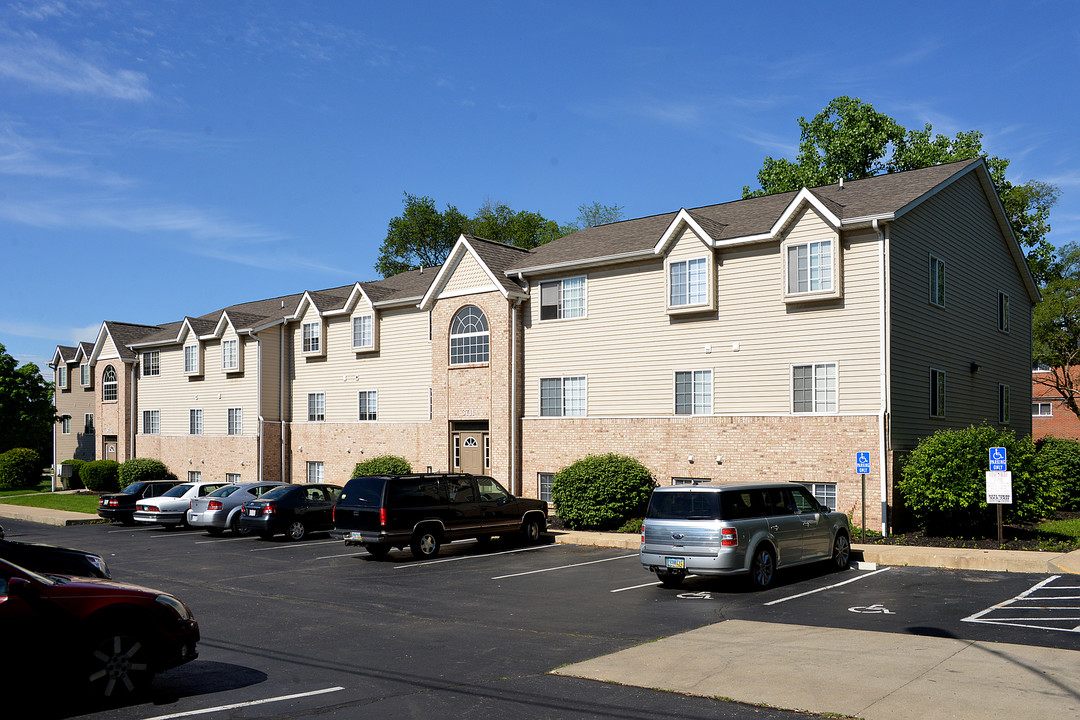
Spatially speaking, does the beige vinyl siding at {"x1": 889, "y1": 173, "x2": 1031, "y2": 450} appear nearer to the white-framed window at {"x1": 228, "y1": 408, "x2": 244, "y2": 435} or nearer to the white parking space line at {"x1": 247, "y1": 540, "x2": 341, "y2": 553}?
the white parking space line at {"x1": 247, "y1": 540, "x2": 341, "y2": 553}

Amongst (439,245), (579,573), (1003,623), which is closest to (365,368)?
(579,573)

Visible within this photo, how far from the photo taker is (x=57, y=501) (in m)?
41.8

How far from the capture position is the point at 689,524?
1520 centimetres

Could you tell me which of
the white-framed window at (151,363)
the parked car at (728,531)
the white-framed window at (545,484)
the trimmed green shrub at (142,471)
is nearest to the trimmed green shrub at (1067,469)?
the white-framed window at (545,484)

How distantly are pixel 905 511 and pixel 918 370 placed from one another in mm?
3787

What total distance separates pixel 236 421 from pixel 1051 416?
1867 inches

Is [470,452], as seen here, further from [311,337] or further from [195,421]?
[195,421]

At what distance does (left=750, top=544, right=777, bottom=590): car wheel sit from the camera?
15.2m

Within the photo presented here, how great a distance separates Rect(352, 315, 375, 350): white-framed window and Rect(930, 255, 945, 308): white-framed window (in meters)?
20.3

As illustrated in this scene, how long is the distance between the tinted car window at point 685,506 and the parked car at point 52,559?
8.67 m

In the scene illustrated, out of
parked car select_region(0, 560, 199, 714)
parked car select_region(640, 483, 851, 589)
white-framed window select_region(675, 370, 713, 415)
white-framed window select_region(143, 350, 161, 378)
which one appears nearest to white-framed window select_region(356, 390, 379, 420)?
white-framed window select_region(675, 370, 713, 415)

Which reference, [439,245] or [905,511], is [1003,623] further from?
[439,245]

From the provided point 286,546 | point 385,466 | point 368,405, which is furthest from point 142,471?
point 286,546

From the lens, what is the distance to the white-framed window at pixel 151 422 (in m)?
46.8
